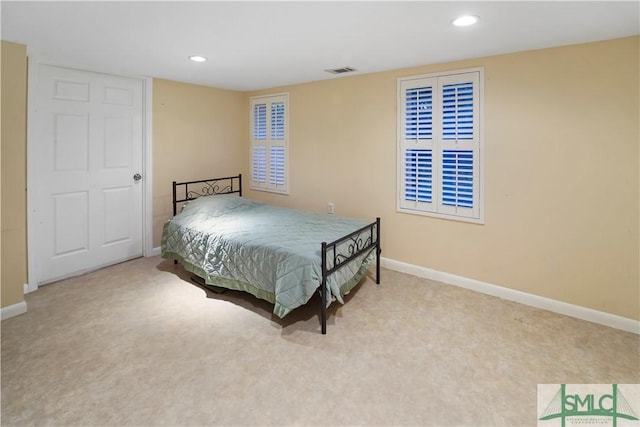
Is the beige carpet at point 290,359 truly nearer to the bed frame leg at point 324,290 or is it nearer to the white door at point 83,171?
the bed frame leg at point 324,290

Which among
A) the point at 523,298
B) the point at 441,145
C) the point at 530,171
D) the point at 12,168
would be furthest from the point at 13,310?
the point at 530,171

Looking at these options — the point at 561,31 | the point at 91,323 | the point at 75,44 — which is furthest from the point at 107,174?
the point at 561,31

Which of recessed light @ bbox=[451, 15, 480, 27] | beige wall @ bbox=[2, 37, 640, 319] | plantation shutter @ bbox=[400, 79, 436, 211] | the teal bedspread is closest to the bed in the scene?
the teal bedspread

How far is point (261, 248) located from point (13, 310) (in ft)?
6.69

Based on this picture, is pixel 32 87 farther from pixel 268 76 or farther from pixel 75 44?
pixel 268 76

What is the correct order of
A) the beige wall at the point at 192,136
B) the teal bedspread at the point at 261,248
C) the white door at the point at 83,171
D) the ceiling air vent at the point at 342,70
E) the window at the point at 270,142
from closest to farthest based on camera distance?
the teal bedspread at the point at 261,248, the white door at the point at 83,171, the ceiling air vent at the point at 342,70, the beige wall at the point at 192,136, the window at the point at 270,142

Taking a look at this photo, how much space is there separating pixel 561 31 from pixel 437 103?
113 cm

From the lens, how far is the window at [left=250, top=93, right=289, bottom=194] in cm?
484

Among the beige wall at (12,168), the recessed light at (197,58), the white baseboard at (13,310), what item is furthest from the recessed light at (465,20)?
the white baseboard at (13,310)

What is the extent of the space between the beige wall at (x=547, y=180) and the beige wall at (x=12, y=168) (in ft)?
10.1

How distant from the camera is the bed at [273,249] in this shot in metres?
2.64

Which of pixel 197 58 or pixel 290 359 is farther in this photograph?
pixel 197 58

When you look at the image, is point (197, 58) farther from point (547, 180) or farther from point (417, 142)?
point (547, 180)

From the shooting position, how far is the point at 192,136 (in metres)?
4.68
